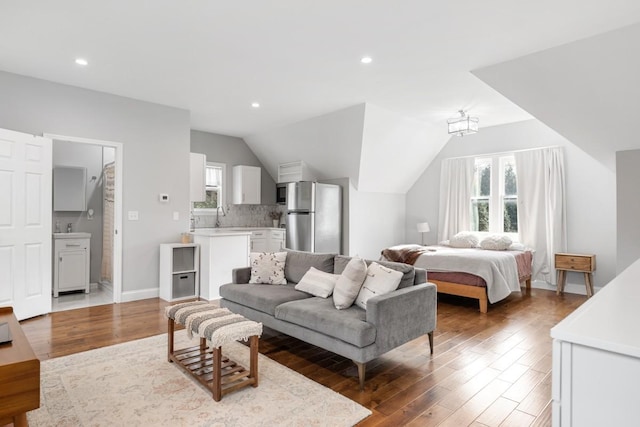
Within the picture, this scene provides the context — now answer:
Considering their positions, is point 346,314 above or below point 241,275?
below

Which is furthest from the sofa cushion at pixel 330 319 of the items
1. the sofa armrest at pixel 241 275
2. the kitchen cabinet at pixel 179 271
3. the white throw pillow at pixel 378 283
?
the kitchen cabinet at pixel 179 271

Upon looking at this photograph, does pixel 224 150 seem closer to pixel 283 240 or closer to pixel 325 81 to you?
pixel 283 240

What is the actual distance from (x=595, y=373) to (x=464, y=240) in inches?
219

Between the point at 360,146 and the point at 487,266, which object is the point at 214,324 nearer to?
the point at 487,266

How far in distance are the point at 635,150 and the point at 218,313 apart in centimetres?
490

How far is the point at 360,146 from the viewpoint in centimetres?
585

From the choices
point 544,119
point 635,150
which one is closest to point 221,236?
point 544,119

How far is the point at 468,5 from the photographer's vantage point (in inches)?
106

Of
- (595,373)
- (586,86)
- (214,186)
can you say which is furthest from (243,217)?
(595,373)

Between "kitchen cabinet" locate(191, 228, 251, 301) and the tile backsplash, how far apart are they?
5.39 feet

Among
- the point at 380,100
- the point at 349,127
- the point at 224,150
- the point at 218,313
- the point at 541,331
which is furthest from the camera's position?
the point at 224,150

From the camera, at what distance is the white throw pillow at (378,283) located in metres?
2.81

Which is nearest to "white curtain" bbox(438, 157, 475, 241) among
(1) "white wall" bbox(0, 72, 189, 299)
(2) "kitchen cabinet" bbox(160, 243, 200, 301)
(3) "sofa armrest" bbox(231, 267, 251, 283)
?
(3) "sofa armrest" bbox(231, 267, 251, 283)

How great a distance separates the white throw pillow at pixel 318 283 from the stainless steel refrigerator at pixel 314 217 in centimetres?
275
